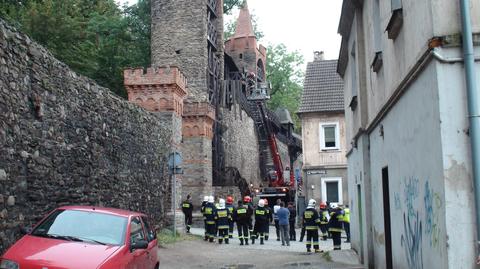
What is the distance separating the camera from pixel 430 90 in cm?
604

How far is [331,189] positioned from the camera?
92.0ft

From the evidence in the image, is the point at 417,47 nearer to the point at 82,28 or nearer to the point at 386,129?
the point at 386,129

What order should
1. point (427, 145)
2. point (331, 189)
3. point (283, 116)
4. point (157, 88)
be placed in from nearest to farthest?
point (427, 145) < point (157, 88) < point (331, 189) < point (283, 116)

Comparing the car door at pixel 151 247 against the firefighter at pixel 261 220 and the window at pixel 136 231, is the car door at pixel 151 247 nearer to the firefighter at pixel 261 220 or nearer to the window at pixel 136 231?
the window at pixel 136 231

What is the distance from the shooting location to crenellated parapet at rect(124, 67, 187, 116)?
78.6ft

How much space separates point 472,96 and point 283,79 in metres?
58.3

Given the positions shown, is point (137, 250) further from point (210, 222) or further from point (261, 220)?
point (261, 220)

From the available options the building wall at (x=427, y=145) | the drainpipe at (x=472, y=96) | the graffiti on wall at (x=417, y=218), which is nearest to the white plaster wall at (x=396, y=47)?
the building wall at (x=427, y=145)

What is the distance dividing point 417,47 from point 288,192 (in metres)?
28.0

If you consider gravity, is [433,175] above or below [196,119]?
below

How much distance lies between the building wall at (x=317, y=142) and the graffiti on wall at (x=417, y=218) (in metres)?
19.5

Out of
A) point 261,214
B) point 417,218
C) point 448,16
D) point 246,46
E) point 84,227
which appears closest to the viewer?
point 448,16

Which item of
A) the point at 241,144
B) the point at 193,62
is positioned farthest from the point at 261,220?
the point at 241,144

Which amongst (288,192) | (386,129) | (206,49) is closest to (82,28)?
(206,49)
